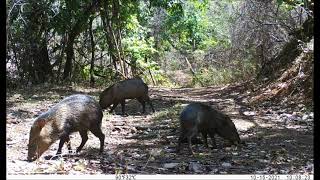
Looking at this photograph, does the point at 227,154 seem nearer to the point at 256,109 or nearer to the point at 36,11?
→ the point at 256,109

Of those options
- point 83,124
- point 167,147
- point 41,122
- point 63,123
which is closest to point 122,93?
point 167,147

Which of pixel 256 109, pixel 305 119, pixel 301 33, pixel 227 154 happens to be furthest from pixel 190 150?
pixel 301 33

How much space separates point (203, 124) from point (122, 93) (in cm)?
423

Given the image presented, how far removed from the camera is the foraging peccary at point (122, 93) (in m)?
10.2

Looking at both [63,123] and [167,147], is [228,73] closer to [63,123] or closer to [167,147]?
[167,147]

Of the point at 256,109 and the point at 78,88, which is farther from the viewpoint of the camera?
the point at 78,88

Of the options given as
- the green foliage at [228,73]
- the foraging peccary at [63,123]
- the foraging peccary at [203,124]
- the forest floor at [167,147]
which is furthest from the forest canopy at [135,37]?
the foraging peccary at [63,123]

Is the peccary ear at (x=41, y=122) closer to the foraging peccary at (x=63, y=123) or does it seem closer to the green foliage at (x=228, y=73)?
the foraging peccary at (x=63, y=123)

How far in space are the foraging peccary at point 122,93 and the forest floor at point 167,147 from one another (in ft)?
0.90

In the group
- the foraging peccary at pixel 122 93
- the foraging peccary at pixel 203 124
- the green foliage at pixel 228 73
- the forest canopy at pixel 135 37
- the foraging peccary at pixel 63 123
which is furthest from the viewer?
the green foliage at pixel 228 73

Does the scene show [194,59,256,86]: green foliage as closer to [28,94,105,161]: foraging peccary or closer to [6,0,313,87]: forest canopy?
[6,0,313,87]: forest canopy

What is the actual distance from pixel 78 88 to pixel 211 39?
11.8 meters

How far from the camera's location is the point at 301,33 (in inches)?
510

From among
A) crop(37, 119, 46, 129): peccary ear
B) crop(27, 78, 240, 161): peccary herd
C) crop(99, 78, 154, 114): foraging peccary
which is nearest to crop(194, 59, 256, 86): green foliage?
crop(99, 78, 154, 114): foraging peccary
